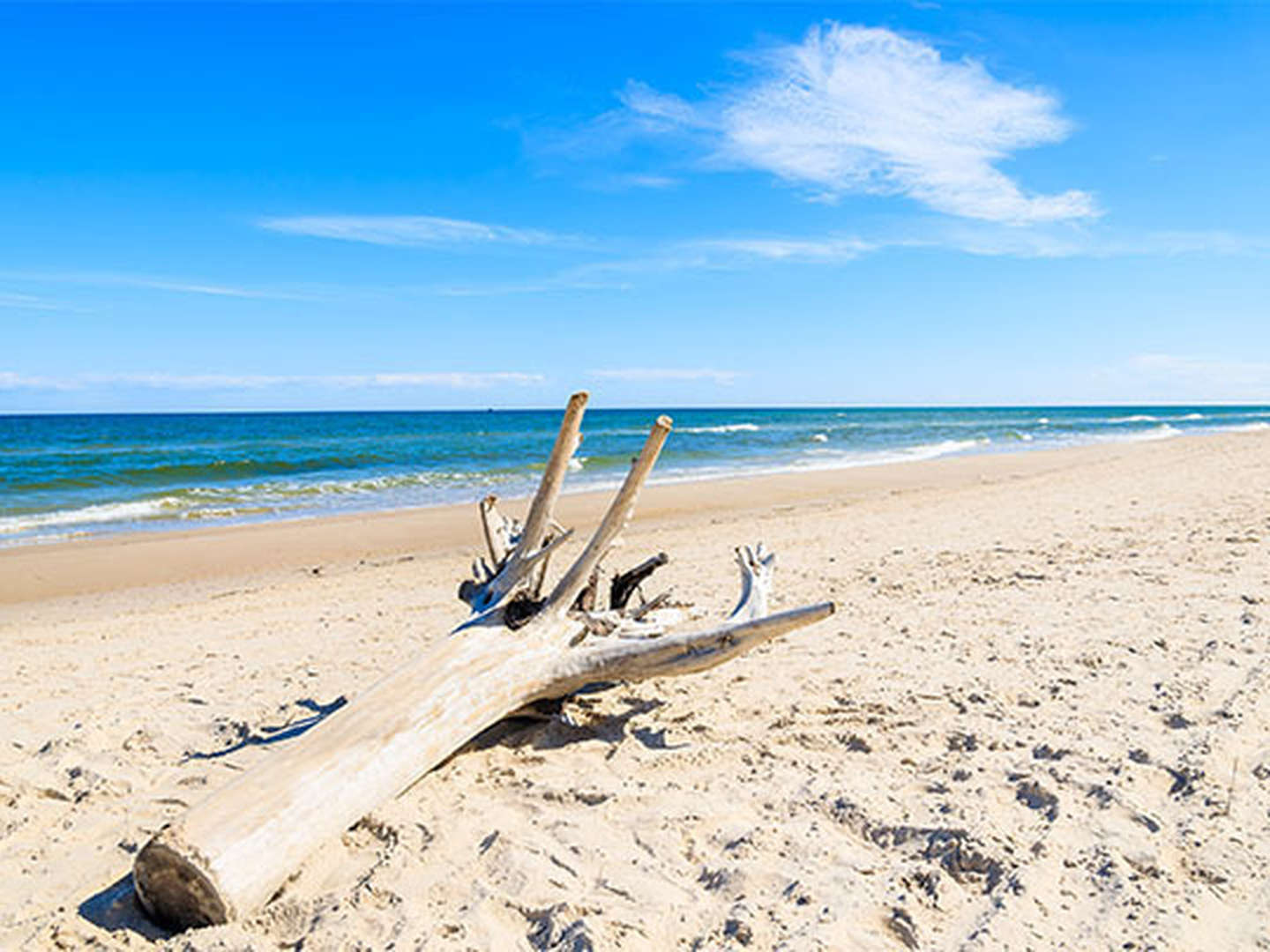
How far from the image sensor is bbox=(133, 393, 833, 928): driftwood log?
262 cm

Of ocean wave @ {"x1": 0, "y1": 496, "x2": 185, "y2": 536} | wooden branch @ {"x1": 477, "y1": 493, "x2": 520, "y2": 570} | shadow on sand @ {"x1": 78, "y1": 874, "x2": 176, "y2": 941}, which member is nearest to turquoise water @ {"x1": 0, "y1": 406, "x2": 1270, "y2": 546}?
ocean wave @ {"x1": 0, "y1": 496, "x2": 185, "y2": 536}

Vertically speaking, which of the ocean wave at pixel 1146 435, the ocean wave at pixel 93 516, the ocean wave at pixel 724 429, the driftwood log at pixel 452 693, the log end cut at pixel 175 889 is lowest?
the ocean wave at pixel 93 516

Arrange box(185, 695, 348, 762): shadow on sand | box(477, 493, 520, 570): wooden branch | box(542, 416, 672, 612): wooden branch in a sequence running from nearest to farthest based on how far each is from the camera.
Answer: box(185, 695, 348, 762): shadow on sand < box(542, 416, 672, 612): wooden branch < box(477, 493, 520, 570): wooden branch

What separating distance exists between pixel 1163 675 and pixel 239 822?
433 cm

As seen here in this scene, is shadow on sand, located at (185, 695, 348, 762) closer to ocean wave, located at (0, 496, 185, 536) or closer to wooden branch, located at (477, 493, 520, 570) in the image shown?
wooden branch, located at (477, 493, 520, 570)

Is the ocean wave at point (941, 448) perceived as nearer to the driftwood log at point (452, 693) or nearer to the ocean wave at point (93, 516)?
the ocean wave at point (93, 516)

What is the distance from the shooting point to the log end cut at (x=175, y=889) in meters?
2.56

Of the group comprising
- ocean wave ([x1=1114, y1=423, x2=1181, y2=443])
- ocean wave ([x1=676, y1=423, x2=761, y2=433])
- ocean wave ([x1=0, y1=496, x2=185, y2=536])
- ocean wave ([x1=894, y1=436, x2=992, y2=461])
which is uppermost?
ocean wave ([x1=676, y1=423, x2=761, y2=433])

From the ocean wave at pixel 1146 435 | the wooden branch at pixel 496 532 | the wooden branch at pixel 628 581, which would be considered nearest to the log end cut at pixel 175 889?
the wooden branch at pixel 496 532

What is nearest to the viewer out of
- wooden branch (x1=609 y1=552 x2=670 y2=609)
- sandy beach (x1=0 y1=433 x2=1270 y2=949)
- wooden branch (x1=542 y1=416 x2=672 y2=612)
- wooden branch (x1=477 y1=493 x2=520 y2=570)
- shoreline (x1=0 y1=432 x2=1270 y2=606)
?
sandy beach (x1=0 y1=433 x2=1270 y2=949)

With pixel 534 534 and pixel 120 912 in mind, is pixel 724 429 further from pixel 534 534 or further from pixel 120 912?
pixel 120 912

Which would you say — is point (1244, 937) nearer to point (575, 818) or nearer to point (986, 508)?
point (575, 818)

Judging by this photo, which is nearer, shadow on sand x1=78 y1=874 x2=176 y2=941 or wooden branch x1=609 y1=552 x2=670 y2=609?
shadow on sand x1=78 y1=874 x2=176 y2=941

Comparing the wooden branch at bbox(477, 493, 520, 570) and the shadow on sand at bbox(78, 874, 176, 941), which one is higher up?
the wooden branch at bbox(477, 493, 520, 570)
